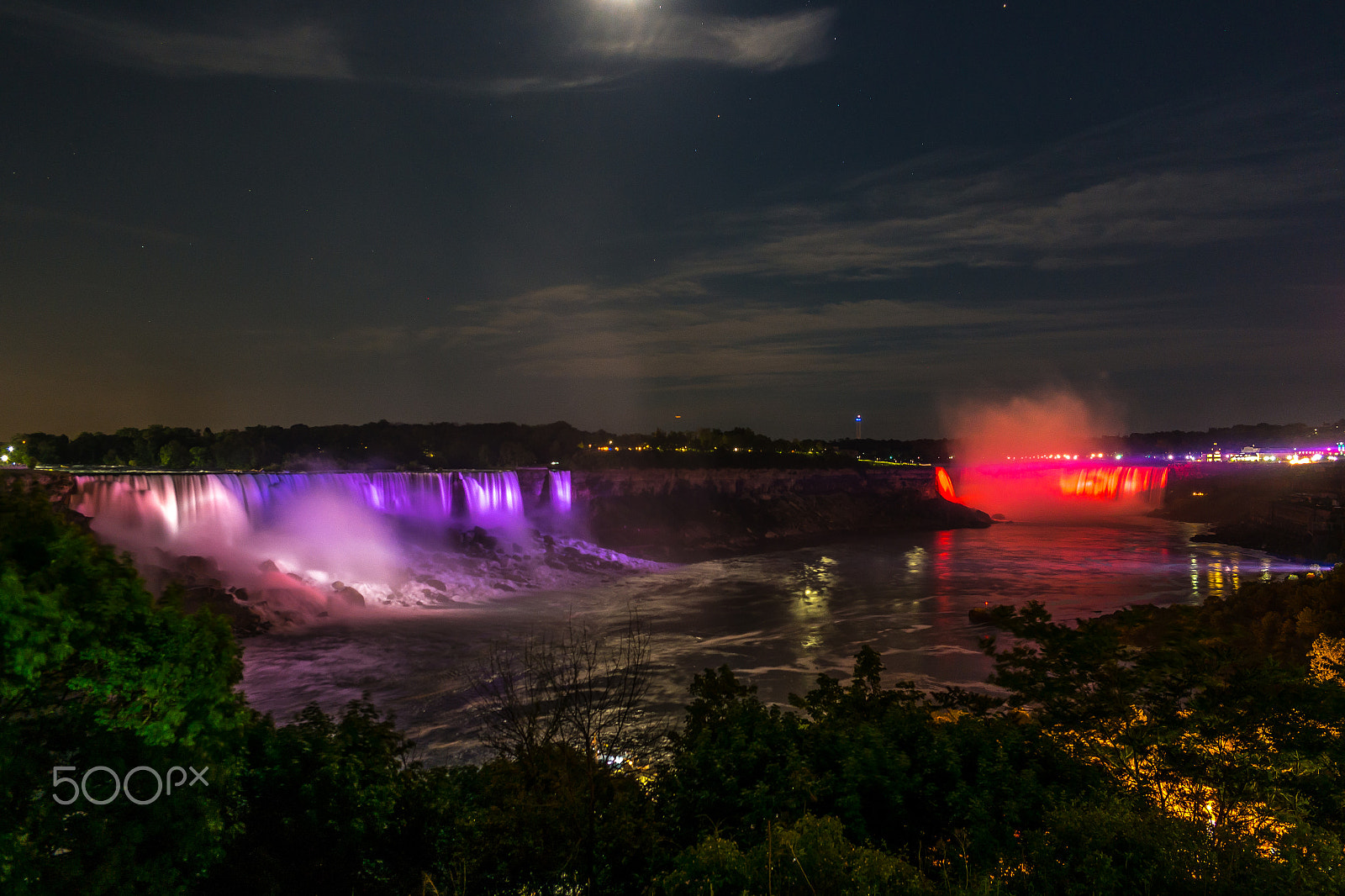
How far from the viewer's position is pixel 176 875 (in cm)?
604

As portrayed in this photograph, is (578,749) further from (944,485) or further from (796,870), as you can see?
(944,485)

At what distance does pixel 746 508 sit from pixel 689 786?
64743mm

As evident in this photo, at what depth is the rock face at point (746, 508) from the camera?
6397 cm

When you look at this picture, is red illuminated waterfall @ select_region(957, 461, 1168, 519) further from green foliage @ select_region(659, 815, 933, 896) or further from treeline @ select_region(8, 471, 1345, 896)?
green foliage @ select_region(659, 815, 933, 896)

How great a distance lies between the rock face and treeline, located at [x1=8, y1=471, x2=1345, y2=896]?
1815 inches

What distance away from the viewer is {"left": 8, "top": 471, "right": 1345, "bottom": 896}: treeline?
585 centimetres

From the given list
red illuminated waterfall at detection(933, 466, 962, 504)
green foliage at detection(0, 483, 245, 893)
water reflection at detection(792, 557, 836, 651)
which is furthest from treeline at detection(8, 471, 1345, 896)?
red illuminated waterfall at detection(933, 466, 962, 504)

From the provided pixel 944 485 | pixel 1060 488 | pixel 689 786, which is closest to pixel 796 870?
pixel 689 786

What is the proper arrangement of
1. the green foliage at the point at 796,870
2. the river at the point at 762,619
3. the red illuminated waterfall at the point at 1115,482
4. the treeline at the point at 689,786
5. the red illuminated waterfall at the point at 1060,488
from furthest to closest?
the red illuminated waterfall at the point at 1115,482, the red illuminated waterfall at the point at 1060,488, the river at the point at 762,619, the green foliage at the point at 796,870, the treeline at the point at 689,786

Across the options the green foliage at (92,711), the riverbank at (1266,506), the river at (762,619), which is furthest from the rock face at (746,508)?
the green foliage at (92,711)

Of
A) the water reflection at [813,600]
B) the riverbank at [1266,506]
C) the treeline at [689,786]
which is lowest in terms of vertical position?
the water reflection at [813,600]

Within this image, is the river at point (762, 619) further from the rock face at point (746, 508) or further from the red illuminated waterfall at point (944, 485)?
the red illuminated waterfall at point (944, 485)

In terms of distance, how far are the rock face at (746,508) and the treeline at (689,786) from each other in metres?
46.1

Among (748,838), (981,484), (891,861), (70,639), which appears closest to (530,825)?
(748,838)
